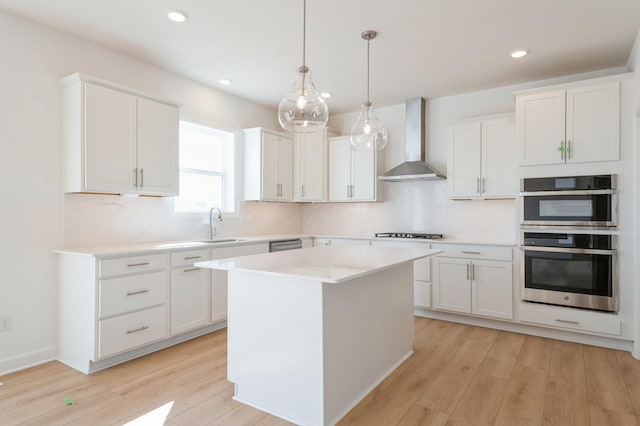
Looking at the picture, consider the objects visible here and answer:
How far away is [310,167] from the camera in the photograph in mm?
5215

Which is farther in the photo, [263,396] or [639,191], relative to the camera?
[639,191]

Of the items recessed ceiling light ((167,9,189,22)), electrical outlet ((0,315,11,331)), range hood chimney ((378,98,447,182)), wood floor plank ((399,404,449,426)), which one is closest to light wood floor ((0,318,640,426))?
wood floor plank ((399,404,449,426))

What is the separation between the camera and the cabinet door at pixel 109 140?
2916 millimetres

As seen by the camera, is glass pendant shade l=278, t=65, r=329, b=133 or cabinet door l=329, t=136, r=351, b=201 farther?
cabinet door l=329, t=136, r=351, b=201

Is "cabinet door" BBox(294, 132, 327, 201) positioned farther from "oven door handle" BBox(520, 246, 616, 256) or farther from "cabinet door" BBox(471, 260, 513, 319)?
"oven door handle" BBox(520, 246, 616, 256)

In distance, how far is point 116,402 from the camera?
234 cm

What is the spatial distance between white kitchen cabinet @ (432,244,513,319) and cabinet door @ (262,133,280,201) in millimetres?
2129

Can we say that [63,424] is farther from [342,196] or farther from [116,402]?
[342,196]

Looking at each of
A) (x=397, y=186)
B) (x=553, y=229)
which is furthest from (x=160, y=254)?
(x=553, y=229)

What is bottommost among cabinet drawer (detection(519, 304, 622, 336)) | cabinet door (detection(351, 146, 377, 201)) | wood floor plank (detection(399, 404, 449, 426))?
wood floor plank (detection(399, 404, 449, 426))

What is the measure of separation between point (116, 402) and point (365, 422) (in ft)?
5.14

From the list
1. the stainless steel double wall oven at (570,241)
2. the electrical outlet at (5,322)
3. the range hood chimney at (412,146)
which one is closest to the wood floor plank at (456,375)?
the stainless steel double wall oven at (570,241)

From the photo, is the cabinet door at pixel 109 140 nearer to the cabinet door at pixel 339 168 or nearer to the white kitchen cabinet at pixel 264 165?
the white kitchen cabinet at pixel 264 165

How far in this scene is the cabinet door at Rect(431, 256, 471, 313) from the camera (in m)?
3.98
